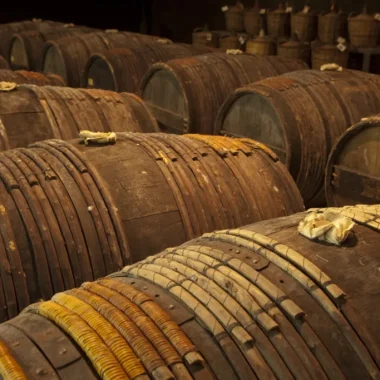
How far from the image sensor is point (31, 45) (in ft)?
29.2

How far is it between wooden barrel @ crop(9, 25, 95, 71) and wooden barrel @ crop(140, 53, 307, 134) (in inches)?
128

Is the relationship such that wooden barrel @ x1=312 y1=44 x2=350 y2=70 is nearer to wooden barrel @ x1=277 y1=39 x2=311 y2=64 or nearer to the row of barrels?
wooden barrel @ x1=277 y1=39 x2=311 y2=64

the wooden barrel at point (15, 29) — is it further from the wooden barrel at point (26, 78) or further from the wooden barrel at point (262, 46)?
the wooden barrel at point (26, 78)

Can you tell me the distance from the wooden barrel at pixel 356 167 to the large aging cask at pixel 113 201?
3.41 feet

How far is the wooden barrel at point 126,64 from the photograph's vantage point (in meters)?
6.73

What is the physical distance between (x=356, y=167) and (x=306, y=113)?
723 millimetres

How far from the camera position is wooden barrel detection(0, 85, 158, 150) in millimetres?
3978

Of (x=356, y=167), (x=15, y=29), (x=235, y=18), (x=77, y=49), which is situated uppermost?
(x=235, y=18)

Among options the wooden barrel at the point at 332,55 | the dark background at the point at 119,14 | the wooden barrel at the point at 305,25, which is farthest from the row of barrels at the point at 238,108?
the dark background at the point at 119,14

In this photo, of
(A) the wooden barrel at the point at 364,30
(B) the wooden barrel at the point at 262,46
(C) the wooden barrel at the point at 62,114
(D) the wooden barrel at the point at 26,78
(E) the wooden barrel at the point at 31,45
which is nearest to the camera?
(C) the wooden barrel at the point at 62,114

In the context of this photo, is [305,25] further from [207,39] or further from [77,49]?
[77,49]

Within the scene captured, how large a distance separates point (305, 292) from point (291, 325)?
13cm

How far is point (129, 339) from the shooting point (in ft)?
5.61

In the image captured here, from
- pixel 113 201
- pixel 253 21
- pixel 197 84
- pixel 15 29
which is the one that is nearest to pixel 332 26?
pixel 253 21
